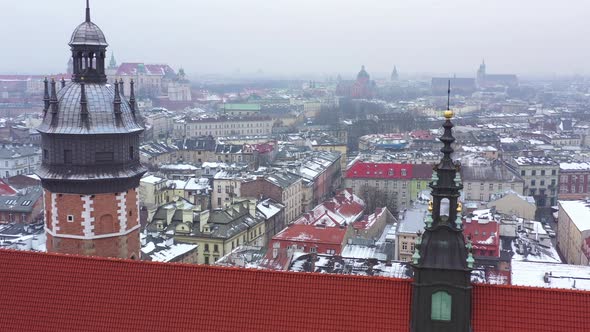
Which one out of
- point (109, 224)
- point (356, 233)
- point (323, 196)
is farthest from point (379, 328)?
point (323, 196)

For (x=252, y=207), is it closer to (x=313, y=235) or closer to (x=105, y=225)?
(x=313, y=235)

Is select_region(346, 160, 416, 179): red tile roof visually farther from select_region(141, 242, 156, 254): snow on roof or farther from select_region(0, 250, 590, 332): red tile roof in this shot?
select_region(0, 250, 590, 332): red tile roof

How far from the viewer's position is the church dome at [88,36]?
2514cm

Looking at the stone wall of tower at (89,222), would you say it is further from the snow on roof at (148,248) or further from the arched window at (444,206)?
the snow on roof at (148,248)

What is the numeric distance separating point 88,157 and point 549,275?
37961 mm

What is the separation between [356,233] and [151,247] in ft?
79.2

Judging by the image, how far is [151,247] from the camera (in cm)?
6359

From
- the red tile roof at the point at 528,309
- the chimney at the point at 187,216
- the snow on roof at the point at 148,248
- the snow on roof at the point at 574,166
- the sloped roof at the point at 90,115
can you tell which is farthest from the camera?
the snow on roof at the point at 574,166

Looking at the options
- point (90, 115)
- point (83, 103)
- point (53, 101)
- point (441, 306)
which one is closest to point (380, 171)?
point (90, 115)

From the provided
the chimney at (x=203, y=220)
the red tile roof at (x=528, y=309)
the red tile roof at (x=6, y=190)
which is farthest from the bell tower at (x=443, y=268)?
the red tile roof at (x=6, y=190)

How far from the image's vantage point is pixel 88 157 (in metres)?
24.7

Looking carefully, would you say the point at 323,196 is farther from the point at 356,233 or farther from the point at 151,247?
the point at 151,247

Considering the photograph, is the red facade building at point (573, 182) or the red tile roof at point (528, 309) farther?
the red facade building at point (573, 182)

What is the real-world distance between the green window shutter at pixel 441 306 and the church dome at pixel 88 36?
14.8 metres
